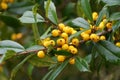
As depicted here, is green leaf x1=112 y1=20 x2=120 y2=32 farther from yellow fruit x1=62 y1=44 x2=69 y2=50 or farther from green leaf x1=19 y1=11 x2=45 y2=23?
green leaf x1=19 y1=11 x2=45 y2=23

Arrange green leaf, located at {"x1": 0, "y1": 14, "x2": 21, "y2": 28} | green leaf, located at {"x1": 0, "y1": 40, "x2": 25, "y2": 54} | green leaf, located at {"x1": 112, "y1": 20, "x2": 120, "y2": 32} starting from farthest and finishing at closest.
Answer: green leaf, located at {"x1": 0, "y1": 14, "x2": 21, "y2": 28} < green leaf, located at {"x1": 0, "y1": 40, "x2": 25, "y2": 54} < green leaf, located at {"x1": 112, "y1": 20, "x2": 120, "y2": 32}

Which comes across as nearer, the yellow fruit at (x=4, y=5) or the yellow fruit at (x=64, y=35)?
the yellow fruit at (x=64, y=35)

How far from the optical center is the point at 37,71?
A: 2.67 meters

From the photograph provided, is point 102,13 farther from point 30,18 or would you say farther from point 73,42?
point 30,18

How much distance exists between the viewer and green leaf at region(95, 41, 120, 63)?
111 centimetres

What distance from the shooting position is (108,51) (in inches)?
44.9

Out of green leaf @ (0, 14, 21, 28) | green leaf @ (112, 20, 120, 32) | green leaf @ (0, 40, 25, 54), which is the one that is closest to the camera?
green leaf @ (112, 20, 120, 32)

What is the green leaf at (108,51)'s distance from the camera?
111cm

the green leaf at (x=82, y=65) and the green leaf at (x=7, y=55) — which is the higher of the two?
the green leaf at (x=7, y=55)

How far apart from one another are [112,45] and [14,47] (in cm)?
36

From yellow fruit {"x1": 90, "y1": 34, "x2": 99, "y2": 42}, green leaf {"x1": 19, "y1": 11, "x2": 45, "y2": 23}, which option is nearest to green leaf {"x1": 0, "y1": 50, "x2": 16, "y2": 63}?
green leaf {"x1": 19, "y1": 11, "x2": 45, "y2": 23}

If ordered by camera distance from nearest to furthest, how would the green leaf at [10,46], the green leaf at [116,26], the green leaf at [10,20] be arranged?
the green leaf at [116,26], the green leaf at [10,46], the green leaf at [10,20]

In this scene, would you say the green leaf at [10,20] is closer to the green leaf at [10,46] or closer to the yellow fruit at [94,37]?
the green leaf at [10,46]

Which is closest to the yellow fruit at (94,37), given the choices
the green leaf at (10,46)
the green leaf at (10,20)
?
the green leaf at (10,46)
